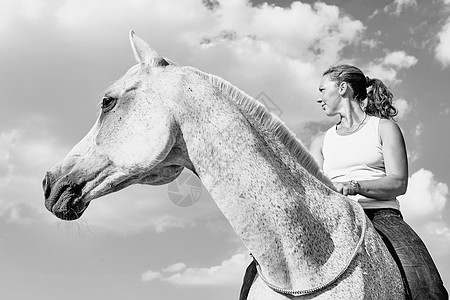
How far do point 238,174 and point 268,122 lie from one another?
23.0 inches

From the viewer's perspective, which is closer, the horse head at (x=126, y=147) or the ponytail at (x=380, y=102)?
the horse head at (x=126, y=147)

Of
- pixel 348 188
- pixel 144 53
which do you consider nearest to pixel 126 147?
pixel 144 53

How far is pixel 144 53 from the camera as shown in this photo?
156 inches

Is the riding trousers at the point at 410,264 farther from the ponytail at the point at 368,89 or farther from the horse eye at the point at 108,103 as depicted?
the horse eye at the point at 108,103

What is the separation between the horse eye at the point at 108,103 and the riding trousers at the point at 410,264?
5.05 ft

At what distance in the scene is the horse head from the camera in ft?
11.7

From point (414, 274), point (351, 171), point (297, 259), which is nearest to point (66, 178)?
point (297, 259)

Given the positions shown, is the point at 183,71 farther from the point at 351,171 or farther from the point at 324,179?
the point at 351,171

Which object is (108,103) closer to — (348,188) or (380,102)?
(348,188)

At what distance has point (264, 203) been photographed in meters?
3.37

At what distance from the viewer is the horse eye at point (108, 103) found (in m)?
3.82

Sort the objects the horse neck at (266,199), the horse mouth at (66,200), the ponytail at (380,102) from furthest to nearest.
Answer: the ponytail at (380,102) < the horse mouth at (66,200) < the horse neck at (266,199)

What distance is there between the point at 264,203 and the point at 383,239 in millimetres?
1228

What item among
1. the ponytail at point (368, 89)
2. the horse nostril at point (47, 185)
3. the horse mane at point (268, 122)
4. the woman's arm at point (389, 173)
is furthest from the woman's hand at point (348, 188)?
the horse nostril at point (47, 185)
